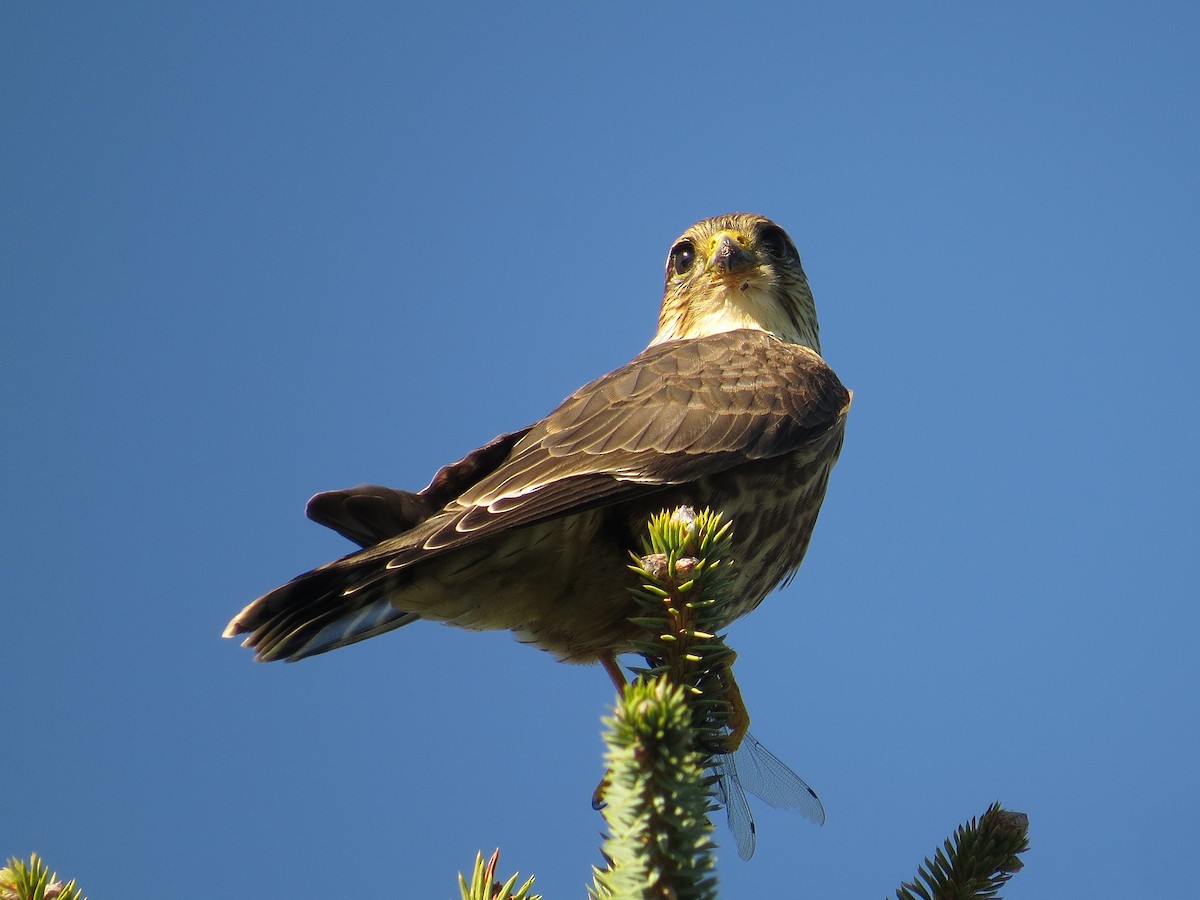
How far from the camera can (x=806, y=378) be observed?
3.89m

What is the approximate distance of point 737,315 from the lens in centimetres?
491

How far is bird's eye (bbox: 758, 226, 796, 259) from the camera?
16.4 ft

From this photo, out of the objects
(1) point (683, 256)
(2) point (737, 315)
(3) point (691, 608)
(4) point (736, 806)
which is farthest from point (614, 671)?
(1) point (683, 256)

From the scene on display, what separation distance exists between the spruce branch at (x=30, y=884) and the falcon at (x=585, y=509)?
1.12 meters

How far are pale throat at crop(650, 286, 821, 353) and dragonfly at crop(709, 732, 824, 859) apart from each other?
6.55ft

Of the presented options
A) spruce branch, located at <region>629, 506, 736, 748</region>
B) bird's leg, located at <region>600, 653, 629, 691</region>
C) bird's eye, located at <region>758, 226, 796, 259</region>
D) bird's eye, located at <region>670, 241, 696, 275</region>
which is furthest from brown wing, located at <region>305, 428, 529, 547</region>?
bird's eye, located at <region>758, 226, 796, 259</region>

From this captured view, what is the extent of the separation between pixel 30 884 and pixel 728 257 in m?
3.78

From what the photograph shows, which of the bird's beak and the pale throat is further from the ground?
the bird's beak

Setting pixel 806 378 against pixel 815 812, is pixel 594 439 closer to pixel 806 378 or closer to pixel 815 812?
pixel 806 378

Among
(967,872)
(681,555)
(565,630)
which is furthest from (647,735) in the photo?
(565,630)

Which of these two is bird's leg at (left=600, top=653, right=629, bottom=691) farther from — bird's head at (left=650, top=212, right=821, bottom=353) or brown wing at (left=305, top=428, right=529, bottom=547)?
bird's head at (left=650, top=212, right=821, bottom=353)

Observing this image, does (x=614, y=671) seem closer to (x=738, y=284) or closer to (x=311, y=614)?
(x=311, y=614)

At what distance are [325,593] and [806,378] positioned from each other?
1856 millimetres

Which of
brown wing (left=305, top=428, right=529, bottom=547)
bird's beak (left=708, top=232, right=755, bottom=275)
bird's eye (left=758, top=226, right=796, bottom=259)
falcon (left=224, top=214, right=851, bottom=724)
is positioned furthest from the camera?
bird's eye (left=758, top=226, right=796, bottom=259)
